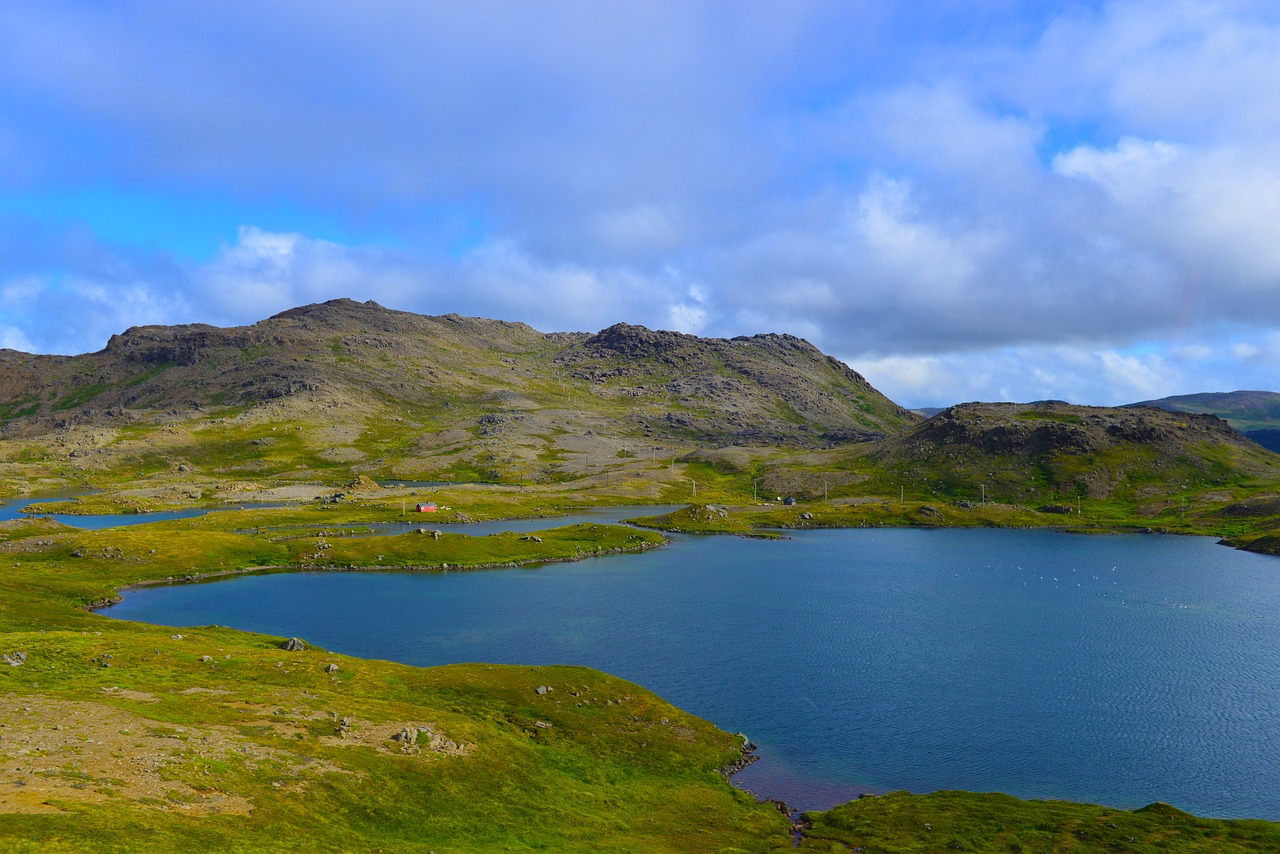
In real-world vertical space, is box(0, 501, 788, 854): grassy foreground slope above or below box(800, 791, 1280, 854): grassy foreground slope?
above

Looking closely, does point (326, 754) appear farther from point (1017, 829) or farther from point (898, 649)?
point (898, 649)

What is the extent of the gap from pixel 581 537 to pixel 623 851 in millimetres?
147804

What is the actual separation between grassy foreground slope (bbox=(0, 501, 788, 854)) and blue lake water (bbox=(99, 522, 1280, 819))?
1081 cm

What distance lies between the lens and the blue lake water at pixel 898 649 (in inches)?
2564

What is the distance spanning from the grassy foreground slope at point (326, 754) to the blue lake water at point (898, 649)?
1081 cm

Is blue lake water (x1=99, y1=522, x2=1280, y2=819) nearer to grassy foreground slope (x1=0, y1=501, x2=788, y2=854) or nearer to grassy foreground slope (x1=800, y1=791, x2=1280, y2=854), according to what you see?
grassy foreground slope (x1=800, y1=791, x2=1280, y2=854)

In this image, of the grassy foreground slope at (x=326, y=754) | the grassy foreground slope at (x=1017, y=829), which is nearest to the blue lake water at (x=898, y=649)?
the grassy foreground slope at (x=1017, y=829)

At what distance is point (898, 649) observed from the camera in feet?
331

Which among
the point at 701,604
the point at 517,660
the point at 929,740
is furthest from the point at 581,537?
the point at 929,740

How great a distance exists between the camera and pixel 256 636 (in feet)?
293

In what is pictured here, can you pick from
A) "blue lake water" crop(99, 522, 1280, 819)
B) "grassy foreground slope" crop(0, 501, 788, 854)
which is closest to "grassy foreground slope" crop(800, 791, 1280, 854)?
"grassy foreground slope" crop(0, 501, 788, 854)

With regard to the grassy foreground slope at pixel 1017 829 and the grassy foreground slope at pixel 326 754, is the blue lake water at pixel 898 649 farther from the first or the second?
the grassy foreground slope at pixel 326 754

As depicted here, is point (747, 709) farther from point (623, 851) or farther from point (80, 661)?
point (80, 661)

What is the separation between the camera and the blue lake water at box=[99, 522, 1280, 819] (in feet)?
214
